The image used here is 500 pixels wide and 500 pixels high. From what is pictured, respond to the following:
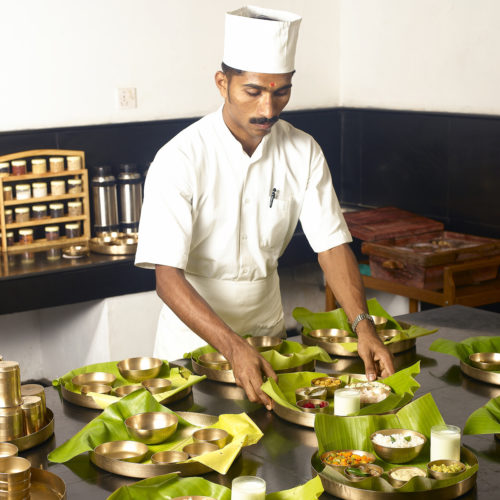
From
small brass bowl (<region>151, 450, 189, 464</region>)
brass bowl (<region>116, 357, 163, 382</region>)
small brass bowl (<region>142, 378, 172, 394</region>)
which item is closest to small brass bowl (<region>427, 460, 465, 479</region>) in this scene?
small brass bowl (<region>151, 450, 189, 464</region>)

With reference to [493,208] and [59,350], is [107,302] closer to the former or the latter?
[59,350]

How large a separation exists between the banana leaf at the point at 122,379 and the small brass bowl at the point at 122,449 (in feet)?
0.70

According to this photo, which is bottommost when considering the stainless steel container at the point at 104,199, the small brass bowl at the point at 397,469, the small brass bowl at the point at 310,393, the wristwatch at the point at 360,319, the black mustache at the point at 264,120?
the small brass bowl at the point at 397,469

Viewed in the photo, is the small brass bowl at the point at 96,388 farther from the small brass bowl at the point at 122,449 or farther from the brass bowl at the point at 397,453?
the brass bowl at the point at 397,453

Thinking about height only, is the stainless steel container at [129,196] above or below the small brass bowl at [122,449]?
above

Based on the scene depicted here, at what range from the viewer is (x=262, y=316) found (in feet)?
9.10

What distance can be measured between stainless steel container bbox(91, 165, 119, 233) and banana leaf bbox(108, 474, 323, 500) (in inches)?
118

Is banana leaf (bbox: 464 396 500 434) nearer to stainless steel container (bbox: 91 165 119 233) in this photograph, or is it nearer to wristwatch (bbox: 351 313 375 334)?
wristwatch (bbox: 351 313 375 334)

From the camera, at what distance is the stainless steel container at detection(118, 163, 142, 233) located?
4461 mm

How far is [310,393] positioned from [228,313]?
72 cm

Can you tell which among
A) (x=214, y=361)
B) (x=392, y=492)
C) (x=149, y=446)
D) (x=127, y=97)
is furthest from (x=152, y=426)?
(x=127, y=97)

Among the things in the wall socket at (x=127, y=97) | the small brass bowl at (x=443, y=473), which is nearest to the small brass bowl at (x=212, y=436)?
the small brass bowl at (x=443, y=473)

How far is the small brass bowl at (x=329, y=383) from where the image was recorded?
6.80 ft

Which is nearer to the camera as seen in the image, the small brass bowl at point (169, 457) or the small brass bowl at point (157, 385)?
the small brass bowl at point (169, 457)
